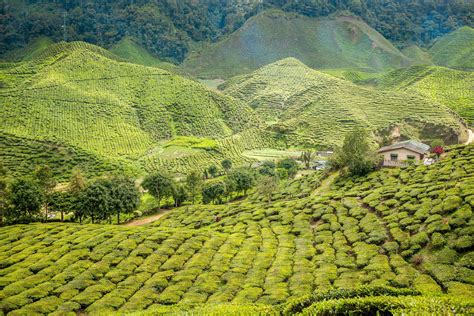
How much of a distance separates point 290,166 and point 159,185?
4166cm

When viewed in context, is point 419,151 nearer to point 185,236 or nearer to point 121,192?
point 185,236

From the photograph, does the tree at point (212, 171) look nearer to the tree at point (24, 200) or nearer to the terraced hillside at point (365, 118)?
the terraced hillside at point (365, 118)

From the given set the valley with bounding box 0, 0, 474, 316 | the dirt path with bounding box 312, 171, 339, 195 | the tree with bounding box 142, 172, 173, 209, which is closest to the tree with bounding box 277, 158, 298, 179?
the valley with bounding box 0, 0, 474, 316

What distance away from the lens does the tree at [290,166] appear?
4751 inches

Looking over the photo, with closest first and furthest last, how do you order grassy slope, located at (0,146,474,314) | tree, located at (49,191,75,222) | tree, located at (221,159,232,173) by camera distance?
grassy slope, located at (0,146,474,314)
tree, located at (49,191,75,222)
tree, located at (221,159,232,173)

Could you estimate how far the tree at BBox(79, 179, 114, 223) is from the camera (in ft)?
266

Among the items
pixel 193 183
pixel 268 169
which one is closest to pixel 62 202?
pixel 193 183

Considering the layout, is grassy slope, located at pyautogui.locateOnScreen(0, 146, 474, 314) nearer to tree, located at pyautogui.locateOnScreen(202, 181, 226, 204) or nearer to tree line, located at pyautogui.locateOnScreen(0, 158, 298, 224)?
tree line, located at pyautogui.locateOnScreen(0, 158, 298, 224)

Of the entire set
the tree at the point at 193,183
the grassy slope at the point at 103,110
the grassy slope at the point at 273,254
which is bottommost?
the grassy slope at the point at 273,254

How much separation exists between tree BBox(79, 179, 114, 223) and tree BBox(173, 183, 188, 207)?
57.3 feet

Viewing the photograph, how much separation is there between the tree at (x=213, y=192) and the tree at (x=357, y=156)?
30.5 m

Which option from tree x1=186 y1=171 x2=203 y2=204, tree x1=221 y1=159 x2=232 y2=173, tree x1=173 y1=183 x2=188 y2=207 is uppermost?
tree x1=221 y1=159 x2=232 y2=173

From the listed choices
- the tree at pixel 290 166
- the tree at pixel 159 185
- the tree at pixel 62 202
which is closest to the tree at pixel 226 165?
the tree at pixel 290 166

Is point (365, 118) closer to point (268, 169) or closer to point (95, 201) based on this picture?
point (268, 169)
